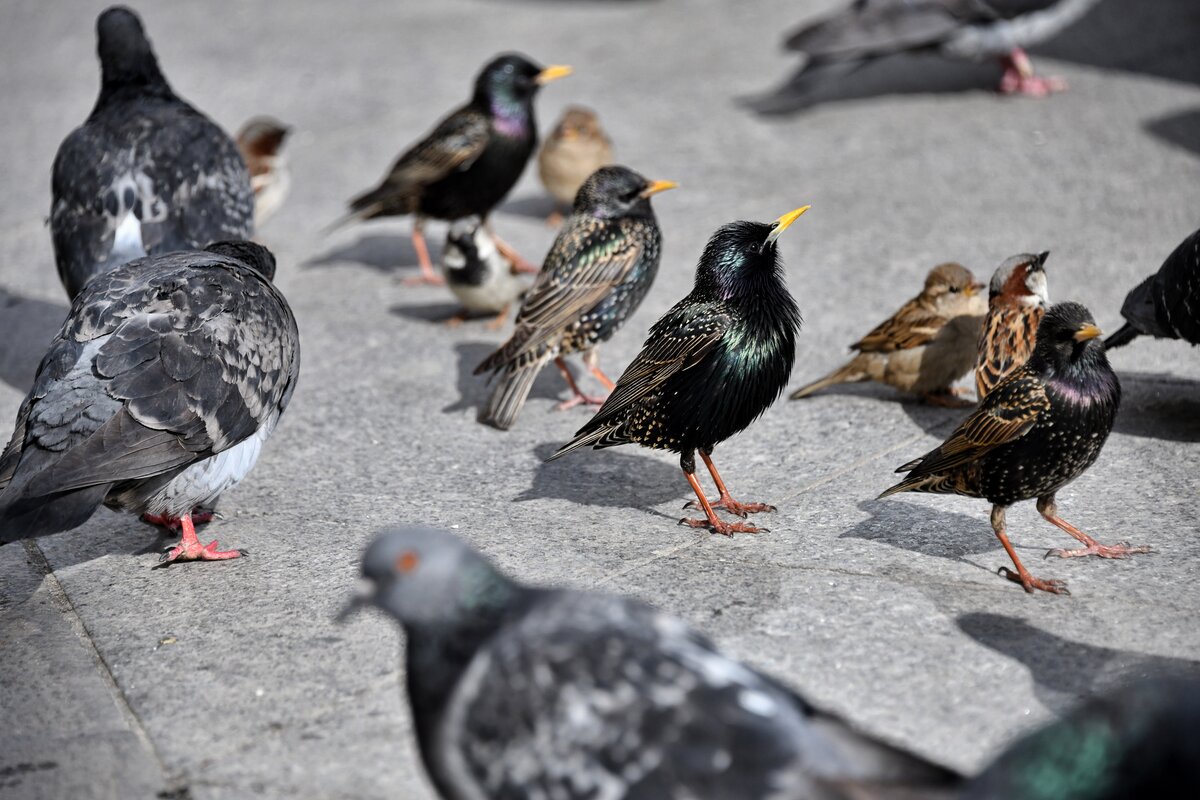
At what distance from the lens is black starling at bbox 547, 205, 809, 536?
4.86 meters

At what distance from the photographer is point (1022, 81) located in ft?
30.4

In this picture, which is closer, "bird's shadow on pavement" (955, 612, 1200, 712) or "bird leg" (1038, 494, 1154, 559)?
"bird's shadow on pavement" (955, 612, 1200, 712)

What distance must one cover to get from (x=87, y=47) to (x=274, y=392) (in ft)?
26.1

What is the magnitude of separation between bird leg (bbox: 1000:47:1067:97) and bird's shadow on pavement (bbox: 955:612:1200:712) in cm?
603

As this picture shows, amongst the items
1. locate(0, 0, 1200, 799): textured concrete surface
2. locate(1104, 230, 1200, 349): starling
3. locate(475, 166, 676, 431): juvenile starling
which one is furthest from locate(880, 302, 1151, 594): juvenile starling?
locate(475, 166, 676, 431): juvenile starling

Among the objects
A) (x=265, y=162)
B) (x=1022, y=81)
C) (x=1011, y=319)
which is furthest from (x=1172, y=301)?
(x=265, y=162)

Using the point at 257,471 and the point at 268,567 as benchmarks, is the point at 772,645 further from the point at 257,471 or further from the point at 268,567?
the point at 257,471

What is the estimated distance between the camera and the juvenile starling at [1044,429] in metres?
4.31

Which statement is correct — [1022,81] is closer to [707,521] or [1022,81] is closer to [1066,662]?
[707,521]

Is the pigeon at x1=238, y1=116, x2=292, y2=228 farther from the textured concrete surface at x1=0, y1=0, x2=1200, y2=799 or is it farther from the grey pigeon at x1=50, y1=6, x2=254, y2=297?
the grey pigeon at x1=50, y1=6, x2=254, y2=297

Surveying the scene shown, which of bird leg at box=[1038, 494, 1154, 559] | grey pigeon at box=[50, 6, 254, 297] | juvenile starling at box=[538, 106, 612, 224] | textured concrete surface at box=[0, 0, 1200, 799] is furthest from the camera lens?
juvenile starling at box=[538, 106, 612, 224]

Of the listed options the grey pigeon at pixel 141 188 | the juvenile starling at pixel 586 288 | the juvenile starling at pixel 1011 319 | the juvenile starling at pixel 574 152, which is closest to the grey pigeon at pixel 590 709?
the juvenile starling at pixel 1011 319

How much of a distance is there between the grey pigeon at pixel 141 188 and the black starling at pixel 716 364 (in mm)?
2293

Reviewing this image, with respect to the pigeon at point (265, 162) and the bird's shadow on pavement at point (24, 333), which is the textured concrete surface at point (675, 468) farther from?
the pigeon at point (265, 162)
